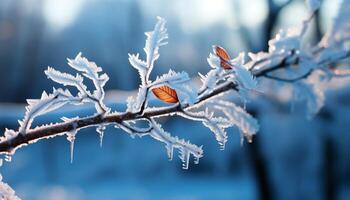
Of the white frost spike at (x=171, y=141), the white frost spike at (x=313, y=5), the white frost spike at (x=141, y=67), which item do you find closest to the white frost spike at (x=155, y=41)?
the white frost spike at (x=141, y=67)

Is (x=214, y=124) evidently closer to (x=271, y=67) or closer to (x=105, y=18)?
(x=271, y=67)

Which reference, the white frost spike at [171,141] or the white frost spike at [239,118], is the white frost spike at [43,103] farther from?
the white frost spike at [239,118]

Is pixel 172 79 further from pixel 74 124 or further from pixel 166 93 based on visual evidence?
pixel 74 124

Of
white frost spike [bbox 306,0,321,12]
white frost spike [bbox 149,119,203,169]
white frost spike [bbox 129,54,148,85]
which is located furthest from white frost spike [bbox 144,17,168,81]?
white frost spike [bbox 306,0,321,12]

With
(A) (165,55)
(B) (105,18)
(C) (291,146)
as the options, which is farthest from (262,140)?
(B) (105,18)

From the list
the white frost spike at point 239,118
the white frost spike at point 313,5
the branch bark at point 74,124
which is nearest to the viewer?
the branch bark at point 74,124

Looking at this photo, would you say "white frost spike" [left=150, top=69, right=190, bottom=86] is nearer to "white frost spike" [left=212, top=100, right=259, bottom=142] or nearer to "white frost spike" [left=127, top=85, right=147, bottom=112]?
"white frost spike" [left=127, top=85, right=147, bottom=112]
